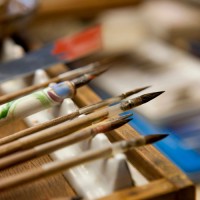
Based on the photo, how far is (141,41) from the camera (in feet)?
5.31

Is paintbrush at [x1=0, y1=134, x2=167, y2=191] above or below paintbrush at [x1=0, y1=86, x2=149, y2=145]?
below

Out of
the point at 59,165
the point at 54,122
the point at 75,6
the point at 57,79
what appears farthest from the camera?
the point at 75,6

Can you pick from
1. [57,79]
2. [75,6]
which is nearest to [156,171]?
[57,79]

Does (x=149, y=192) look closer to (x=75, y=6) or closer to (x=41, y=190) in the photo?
(x=41, y=190)

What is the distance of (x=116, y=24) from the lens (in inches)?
66.6

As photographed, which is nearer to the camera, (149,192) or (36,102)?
(149,192)

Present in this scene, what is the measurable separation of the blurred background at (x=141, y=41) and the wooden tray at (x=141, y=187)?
0.35 metres

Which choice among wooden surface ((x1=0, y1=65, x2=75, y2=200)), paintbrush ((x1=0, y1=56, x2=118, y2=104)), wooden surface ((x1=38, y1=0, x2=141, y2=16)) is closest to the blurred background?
wooden surface ((x1=38, y1=0, x2=141, y2=16))

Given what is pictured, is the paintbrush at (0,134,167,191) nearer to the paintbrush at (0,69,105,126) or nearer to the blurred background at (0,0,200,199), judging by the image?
the paintbrush at (0,69,105,126)

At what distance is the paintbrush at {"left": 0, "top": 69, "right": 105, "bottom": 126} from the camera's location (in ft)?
2.11

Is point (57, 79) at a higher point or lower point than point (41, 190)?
higher

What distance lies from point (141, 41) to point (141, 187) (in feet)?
3.67

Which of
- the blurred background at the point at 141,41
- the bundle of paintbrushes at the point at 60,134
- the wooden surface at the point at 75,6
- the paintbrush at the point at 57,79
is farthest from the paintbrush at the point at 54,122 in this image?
the wooden surface at the point at 75,6

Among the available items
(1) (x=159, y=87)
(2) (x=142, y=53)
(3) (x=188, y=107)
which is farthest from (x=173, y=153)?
(2) (x=142, y=53)
